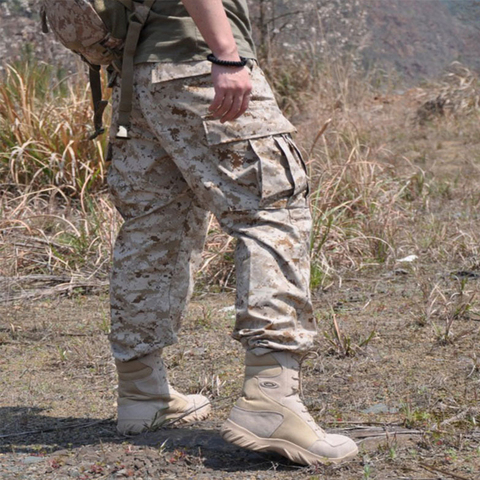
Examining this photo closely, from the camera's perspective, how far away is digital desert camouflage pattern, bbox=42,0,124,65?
2.38 meters

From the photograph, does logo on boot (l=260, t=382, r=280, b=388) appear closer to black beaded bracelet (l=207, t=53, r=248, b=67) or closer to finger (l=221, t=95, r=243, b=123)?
finger (l=221, t=95, r=243, b=123)

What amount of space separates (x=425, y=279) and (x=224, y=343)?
3.94 ft

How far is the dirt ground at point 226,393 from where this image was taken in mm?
2396

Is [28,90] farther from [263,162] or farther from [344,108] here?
[263,162]

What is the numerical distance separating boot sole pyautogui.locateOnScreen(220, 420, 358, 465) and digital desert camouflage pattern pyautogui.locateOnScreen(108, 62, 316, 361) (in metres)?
0.24

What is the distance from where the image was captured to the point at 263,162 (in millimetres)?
2275

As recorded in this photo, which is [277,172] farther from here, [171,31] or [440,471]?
[440,471]

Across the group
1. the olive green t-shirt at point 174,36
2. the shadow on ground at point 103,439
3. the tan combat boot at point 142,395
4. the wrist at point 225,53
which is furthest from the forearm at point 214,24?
the shadow on ground at point 103,439

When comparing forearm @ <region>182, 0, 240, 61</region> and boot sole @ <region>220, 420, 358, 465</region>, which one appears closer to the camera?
forearm @ <region>182, 0, 240, 61</region>

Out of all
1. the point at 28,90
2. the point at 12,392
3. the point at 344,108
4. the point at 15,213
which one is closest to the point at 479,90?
the point at 344,108

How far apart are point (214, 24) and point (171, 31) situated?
0.63 feet

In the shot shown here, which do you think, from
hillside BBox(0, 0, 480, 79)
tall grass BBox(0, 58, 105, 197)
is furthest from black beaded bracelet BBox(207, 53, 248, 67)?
hillside BBox(0, 0, 480, 79)

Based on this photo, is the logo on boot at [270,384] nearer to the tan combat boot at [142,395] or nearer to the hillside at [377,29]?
the tan combat boot at [142,395]

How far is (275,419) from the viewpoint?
7.60 feet
